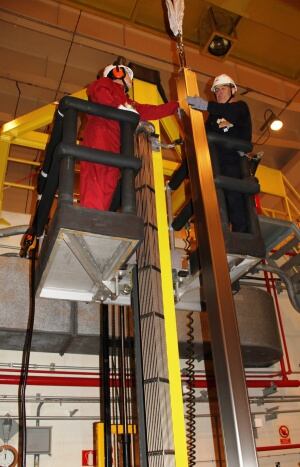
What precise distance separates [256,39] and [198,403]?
636cm

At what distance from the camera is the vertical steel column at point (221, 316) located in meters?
1.67

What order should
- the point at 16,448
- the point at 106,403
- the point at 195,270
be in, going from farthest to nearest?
the point at 16,448 → the point at 106,403 → the point at 195,270

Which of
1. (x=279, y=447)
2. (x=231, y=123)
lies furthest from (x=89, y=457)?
(x=231, y=123)

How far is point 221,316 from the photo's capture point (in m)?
1.91

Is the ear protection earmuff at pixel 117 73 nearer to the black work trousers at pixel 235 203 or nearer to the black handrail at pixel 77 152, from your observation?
the black handrail at pixel 77 152

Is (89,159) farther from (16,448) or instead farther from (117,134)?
(16,448)

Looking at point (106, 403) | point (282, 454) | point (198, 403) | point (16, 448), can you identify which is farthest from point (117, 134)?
point (282, 454)

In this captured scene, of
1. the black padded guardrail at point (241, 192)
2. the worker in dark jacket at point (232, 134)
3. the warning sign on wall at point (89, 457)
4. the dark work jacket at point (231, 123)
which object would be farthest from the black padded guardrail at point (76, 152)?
the warning sign on wall at point (89, 457)

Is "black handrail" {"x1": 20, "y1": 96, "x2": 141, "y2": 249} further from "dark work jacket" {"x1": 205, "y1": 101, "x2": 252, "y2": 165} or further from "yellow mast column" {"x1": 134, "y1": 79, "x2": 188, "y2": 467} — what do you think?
"dark work jacket" {"x1": 205, "y1": 101, "x2": 252, "y2": 165}

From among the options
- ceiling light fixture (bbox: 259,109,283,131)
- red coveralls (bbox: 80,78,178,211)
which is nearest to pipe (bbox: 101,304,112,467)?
red coveralls (bbox: 80,78,178,211)

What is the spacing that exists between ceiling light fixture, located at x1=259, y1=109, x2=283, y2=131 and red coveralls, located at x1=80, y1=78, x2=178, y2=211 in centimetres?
534

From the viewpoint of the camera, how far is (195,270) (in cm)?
407

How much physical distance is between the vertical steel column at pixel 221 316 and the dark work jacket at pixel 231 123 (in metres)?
1.78

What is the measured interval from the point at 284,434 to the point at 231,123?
5.53m
